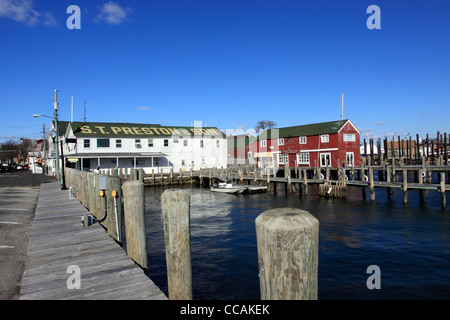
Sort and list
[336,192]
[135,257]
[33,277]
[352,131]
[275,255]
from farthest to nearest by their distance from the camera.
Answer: [352,131] < [336,192] < [135,257] < [33,277] < [275,255]

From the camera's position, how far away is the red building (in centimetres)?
4700

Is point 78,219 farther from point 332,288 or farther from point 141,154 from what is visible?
point 141,154

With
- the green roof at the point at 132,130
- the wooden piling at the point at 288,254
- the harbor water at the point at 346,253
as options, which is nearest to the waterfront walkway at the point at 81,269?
the wooden piling at the point at 288,254

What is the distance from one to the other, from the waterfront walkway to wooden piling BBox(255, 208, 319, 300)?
7.73 ft

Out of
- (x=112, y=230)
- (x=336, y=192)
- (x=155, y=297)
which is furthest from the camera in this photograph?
(x=336, y=192)

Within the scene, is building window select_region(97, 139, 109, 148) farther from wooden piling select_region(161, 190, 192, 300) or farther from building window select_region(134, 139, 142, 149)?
wooden piling select_region(161, 190, 192, 300)

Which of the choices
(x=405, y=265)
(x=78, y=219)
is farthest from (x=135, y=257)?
(x=405, y=265)

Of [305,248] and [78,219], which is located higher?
[305,248]

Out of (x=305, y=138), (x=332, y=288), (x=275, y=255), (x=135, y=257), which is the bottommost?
(x=332, y=288)

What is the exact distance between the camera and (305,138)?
168 ft

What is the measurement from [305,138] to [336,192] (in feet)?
74.2

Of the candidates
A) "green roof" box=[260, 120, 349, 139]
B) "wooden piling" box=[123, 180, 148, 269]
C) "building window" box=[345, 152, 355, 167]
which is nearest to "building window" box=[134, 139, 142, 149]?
"green roof" box=[260, 120, 349, 139]

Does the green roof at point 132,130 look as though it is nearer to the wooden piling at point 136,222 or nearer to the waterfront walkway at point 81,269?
the waterfront walkway at point 81,269

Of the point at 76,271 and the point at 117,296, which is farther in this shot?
the point at 76,271
